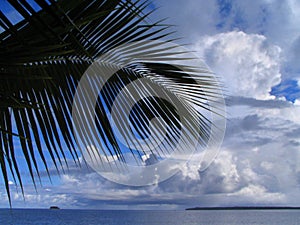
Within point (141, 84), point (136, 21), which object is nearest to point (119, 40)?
point (136, 21)

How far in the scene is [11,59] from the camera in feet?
3.36

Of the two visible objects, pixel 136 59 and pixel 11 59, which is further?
pixel 136 59

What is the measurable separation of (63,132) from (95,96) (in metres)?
0.23

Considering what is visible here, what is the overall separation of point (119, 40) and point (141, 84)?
264 millimetres

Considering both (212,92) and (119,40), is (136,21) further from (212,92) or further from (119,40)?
(212,92)

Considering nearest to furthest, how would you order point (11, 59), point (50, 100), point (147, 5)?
point (11, 59) < point (50, 100) < point (147, 5)

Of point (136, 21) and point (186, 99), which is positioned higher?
point (136, 21)

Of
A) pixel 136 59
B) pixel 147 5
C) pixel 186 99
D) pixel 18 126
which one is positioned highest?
pixel 147 5

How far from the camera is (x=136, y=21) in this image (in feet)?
5.35

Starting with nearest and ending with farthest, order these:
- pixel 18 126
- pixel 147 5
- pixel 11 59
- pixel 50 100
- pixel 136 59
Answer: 1. pixel 11 59
2. pixel 18 126
3. pixel 50 100
4. pixel 147 5
5. pixel 136 59

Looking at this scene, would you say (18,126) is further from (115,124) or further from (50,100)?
(115,124)

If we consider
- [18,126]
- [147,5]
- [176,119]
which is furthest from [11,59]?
[176,119]

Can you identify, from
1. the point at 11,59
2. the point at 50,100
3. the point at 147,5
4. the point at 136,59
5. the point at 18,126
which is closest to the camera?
the point at 11,59

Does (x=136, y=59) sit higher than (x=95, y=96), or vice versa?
(x=136, y=59)
